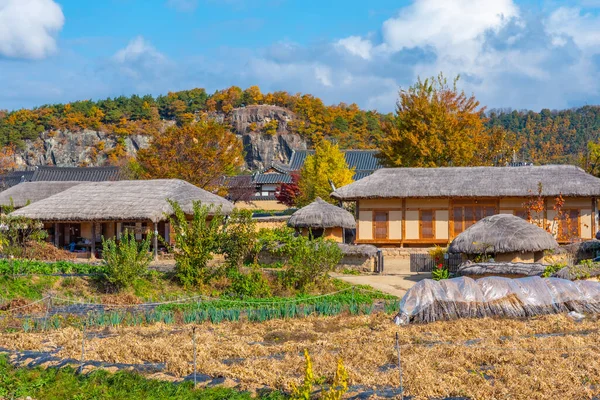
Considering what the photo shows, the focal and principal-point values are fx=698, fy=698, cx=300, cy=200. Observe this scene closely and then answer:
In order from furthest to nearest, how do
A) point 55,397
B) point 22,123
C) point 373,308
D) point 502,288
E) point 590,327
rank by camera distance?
point 22,123
point 373,308
point 502,288
point 590,327
point 55,397

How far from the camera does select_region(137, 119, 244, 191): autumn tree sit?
110ft

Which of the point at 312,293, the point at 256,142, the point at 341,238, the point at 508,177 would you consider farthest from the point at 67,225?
→ the point at 256,142

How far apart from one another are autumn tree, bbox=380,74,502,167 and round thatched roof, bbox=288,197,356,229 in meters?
9.18

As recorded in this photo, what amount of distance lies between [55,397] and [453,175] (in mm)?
20882

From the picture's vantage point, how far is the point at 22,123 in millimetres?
75312

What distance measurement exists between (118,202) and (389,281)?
1023 cm

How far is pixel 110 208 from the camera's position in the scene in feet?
77.8

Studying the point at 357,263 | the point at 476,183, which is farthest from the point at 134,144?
the point at 357,263

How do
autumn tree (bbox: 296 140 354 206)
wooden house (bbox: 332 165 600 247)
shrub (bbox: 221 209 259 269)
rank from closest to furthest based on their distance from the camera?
shrub (bbox: 221 209 259 269) → wooden house (bbox: 332 165 600 247) → autumn tree (bbox: 296 140 354 206)

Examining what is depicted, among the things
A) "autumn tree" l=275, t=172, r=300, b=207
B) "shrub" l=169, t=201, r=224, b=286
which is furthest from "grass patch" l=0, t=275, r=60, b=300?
"autumn tree" l=275, t=172, r=300, b=207

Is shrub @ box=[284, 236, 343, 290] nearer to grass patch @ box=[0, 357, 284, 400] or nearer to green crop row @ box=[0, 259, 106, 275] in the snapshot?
green crop row @ box=[0, 259, 106, 275]

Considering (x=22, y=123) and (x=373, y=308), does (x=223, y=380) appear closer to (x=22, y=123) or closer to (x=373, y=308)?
(x=373, y=308)

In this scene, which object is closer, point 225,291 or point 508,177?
point 225,291

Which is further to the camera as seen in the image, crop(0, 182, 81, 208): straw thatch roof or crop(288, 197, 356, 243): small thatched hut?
crop(0, 182, 81, 208): straw thatch roof
